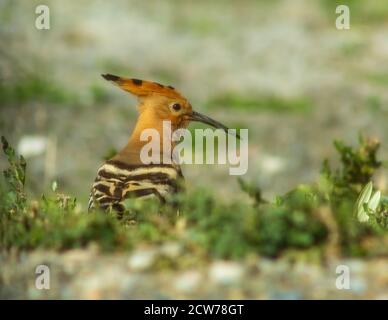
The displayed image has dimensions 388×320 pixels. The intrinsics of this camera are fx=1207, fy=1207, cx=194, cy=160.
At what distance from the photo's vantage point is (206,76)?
434 inches

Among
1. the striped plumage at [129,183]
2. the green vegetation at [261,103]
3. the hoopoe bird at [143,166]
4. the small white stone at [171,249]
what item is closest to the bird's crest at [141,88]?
the hoopoe bird at [143,166]

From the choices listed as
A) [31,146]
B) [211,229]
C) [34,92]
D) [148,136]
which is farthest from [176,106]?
[34,92]

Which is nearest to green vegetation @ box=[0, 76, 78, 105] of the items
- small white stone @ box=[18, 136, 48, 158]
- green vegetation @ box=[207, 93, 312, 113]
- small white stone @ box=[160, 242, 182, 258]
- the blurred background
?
the blurred background

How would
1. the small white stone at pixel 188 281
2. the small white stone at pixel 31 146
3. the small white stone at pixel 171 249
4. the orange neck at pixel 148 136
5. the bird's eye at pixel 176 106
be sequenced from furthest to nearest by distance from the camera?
the small white stone at pixel 31 146 → the bird's eye at pixel 176 106 → the orange neck at pixel 148 136 → the small white stone at pixel 171 249 → the small white stone at pixel 188 281

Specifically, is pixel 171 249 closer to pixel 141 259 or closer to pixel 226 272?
pixel 141 259

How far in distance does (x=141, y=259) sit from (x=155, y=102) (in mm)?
1756

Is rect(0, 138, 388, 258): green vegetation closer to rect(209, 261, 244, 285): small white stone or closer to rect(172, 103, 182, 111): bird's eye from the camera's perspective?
rect(209, 261, 244, 285): small white stone

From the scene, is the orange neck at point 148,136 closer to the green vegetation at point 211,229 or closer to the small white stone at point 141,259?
the green vegetation at point 211,229

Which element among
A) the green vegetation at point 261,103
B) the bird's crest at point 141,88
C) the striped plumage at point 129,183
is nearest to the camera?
the striped plumage at point 129,183

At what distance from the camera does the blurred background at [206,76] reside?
8.83 m

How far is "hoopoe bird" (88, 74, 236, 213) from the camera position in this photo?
195 inches

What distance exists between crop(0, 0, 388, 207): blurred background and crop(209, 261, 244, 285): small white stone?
3.02 meters

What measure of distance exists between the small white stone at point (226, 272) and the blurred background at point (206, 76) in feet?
9.91

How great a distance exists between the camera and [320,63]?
11250 millimetres
